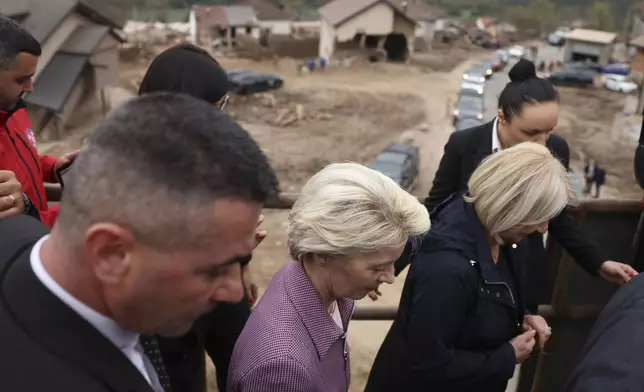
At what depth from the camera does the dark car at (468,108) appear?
2177 cm

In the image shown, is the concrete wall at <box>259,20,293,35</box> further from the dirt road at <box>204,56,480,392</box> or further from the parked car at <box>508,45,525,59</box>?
the parked car at <box>508,45,525,59</box>

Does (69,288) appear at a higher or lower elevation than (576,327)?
higher

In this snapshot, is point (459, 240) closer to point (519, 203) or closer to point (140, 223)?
point (519, 203)

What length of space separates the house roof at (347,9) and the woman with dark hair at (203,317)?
29446mm

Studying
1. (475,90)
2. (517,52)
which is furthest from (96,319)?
(517,52)

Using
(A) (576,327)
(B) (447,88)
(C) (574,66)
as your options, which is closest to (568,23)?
(C) (574,66)

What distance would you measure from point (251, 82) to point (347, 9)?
8096 millimetres

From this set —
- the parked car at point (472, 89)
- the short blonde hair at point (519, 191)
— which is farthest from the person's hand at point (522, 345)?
the parked car at point (472, 89)

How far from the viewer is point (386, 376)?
233cm

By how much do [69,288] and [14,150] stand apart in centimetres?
164

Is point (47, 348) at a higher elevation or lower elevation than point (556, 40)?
higher

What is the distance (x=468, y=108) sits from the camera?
23.2 m

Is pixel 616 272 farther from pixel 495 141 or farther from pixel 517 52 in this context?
pixel 517 52

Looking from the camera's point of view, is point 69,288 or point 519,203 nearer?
point 69,288
